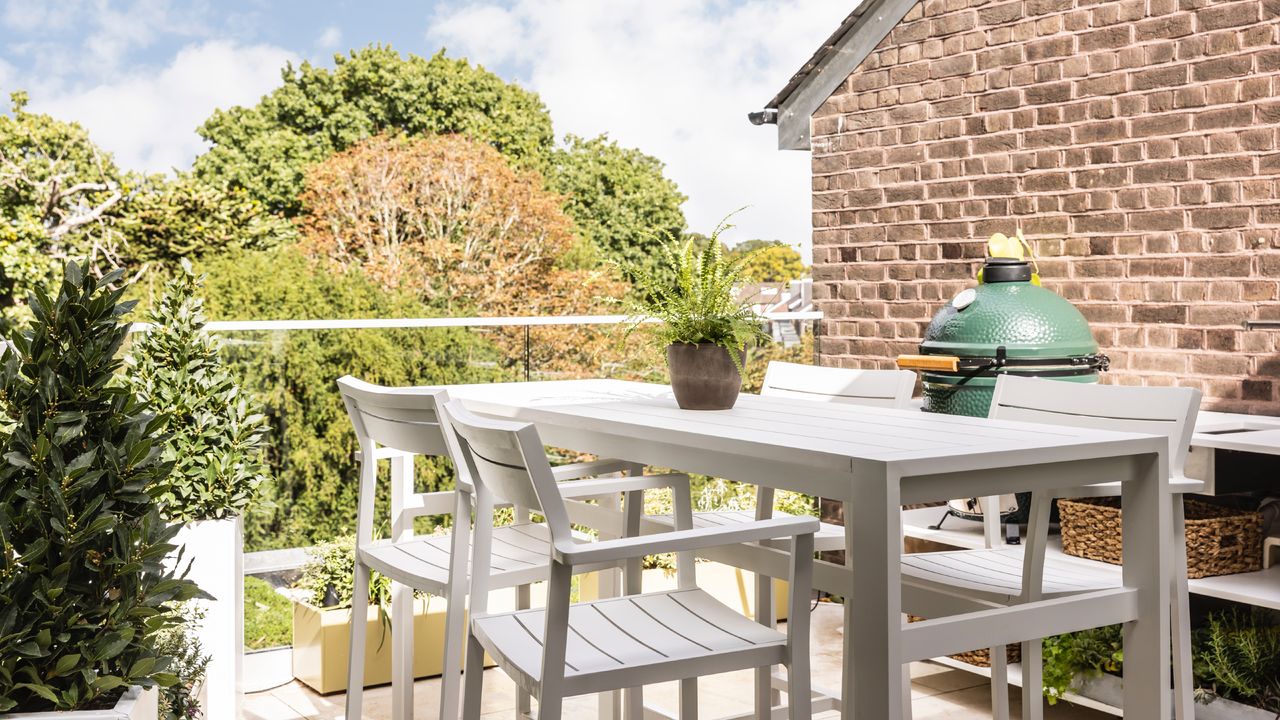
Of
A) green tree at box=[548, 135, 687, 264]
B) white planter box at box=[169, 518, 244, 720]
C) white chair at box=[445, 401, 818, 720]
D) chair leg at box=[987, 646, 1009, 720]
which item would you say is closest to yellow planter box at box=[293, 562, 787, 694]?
white planter box at box=[169, 518, 244, 720]

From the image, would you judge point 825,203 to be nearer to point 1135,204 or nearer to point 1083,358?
point 1135,204

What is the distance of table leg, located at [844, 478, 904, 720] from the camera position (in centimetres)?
198

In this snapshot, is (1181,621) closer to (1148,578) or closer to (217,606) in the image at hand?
(1148,578)

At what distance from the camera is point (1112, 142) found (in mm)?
4246

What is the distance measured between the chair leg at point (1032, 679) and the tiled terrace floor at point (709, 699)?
1029 millimetres

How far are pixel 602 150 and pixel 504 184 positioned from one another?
22.1 ft

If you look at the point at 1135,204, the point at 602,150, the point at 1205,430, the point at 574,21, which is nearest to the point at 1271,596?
the point at 1205,430

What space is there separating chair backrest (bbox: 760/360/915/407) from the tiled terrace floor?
2.97 ft

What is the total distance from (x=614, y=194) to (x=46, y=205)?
32.6ft

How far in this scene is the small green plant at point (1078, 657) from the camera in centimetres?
362

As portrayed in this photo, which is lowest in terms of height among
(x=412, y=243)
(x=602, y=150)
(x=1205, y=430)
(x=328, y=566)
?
(x=328, y=566)

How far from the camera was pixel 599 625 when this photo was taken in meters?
2.23

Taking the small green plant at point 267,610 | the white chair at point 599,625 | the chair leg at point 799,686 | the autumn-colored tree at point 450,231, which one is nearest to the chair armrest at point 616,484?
the white chair at point 599,625

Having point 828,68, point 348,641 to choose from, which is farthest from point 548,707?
point 828,68
